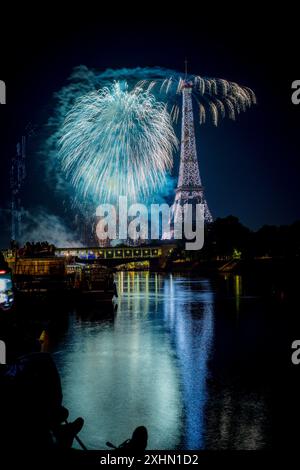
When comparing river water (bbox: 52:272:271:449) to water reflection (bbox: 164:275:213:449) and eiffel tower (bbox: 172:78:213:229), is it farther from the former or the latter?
eiffel tower (bbox: 172:78:213:229)

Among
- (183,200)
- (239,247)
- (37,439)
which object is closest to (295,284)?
(37,439)

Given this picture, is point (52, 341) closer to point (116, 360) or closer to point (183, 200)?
point (116, 360)

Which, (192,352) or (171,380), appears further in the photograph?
(192,352)

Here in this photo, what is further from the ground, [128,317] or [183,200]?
[183,200]

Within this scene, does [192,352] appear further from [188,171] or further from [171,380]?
[188,171]

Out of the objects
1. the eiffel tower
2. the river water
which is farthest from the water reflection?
the eiffel tower

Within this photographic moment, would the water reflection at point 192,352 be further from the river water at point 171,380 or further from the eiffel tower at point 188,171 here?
the eiffel tower at point 188,171

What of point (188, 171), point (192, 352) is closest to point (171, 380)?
point (192, 352)
